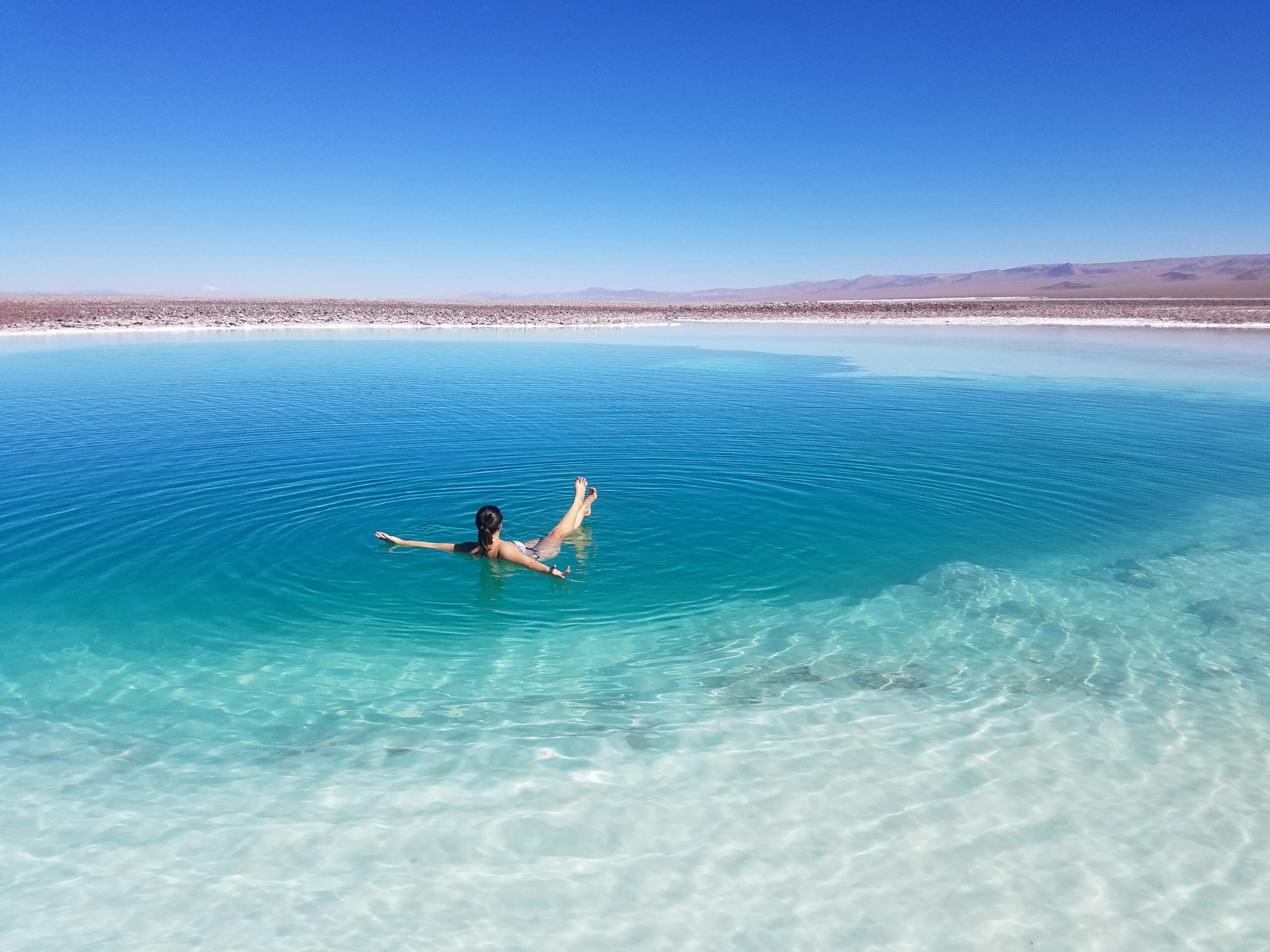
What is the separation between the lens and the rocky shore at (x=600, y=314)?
55156 mm

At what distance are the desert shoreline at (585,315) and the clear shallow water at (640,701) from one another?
143 ft

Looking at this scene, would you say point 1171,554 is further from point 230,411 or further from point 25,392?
point 25,392

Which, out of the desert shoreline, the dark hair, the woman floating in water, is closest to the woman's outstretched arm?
the woman floating in water

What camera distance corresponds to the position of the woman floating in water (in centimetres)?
928

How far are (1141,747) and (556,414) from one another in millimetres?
16157

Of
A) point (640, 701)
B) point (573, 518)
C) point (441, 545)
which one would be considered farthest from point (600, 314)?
point (640, 701)

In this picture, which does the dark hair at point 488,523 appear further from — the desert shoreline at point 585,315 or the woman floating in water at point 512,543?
the desert shoreline at point 585,315

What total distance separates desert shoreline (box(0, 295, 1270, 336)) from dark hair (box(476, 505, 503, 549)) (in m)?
48.1

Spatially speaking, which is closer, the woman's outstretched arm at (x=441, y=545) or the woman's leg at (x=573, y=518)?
the woman's outstretched arm at (x=441, y=545)

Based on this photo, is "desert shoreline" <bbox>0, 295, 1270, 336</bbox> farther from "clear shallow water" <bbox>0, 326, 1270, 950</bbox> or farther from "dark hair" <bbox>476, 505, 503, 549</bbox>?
"dark hair" <bbox>476, 505, 503, 549</bbox>

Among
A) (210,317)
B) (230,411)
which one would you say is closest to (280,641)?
(230,411)

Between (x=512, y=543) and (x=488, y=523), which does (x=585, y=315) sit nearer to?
(x=512, y=543)

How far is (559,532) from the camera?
33.6 ft

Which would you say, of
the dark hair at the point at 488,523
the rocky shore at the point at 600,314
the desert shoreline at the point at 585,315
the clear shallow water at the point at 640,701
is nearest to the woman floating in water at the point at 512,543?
the dark hair at the point at 488,523
